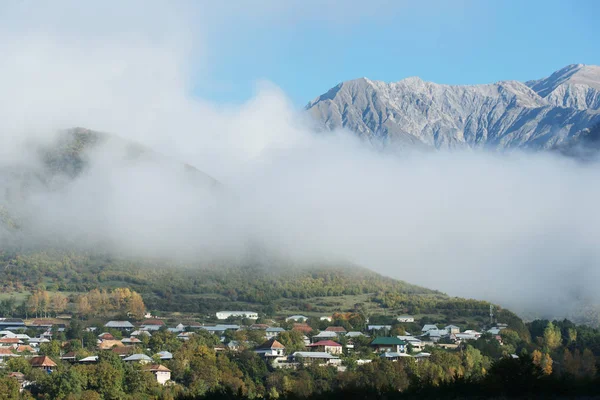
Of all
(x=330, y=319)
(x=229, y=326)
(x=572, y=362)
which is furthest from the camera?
(x=330, y=319)

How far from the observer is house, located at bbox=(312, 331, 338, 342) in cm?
14550

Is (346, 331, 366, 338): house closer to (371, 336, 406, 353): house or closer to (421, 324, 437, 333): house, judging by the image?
(371, 336, 406, 353): house

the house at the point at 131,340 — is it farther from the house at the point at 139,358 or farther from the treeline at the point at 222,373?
the house at the point at 139,358

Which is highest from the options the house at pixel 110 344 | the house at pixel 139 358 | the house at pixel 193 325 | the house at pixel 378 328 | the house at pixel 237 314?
the house at pixel 237 314

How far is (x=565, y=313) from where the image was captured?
620 ft

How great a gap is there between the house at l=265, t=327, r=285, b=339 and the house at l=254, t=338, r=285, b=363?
12.8m

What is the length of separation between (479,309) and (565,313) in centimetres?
2293

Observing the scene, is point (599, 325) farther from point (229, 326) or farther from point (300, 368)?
point (300, 368)

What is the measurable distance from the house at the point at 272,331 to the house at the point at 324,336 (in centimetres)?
614

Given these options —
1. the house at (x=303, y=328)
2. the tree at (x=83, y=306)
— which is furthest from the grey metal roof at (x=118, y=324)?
the house at (x=303, y=328)

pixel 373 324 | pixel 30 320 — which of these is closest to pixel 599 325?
pixel 373 324

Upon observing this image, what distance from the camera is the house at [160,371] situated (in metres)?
101

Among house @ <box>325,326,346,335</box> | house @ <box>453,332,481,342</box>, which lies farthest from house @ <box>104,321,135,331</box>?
house @ <box>453,332,481,342</box>

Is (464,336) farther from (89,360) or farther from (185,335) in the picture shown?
(89,360)
